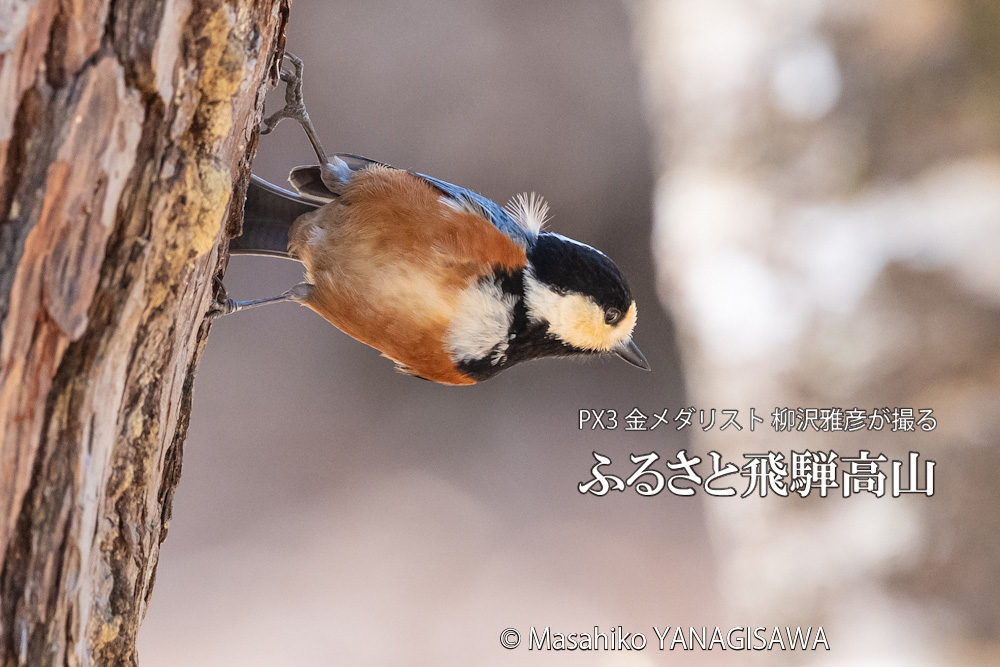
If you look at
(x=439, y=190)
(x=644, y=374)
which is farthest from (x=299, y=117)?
(x=644, y=374)

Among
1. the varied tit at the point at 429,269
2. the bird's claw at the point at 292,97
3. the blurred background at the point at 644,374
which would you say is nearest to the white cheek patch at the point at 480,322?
the varied tit at the point at 429,269

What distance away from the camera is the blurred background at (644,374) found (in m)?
2.28

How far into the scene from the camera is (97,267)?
744 mm

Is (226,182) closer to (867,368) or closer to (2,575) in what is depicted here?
(2,575)

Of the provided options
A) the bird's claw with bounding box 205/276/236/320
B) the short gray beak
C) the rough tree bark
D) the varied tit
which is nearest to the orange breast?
the varied tit

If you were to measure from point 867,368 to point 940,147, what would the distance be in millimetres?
660

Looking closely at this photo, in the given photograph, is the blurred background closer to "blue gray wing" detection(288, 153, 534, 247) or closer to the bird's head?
the bird's head

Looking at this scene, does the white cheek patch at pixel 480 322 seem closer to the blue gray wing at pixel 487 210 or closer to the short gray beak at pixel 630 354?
the blue gray wing at pixel 487 210

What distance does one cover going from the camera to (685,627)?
3.12 m

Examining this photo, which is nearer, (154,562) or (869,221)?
(154,562)

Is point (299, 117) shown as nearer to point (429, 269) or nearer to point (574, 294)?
point (429, 269)

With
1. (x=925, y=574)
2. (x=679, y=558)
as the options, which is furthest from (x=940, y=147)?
(x=679, y=558)

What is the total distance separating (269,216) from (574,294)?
65 cm

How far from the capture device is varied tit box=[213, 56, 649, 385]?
1462mm
